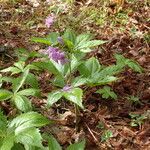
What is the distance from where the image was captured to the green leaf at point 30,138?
6.54ft

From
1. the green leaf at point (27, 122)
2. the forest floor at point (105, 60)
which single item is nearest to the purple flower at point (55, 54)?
the green leaf at point (27, 122)

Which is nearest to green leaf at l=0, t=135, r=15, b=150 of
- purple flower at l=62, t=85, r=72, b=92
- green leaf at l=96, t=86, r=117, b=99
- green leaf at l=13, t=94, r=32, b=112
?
green leaf at l=13, t=94, r=32, b=112

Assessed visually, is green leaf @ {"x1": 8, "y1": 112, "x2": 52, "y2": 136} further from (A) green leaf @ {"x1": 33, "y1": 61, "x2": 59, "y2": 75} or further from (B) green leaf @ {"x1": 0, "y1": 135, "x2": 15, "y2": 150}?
(A) green leaf @ {"x1": 33, "y1": 61, "x2": 59, "y2": 75}

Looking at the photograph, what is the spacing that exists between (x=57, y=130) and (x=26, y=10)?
238cm

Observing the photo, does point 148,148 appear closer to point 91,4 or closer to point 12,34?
point 12,34

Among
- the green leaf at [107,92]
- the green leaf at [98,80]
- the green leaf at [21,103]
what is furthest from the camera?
the green leaf at [107,92]

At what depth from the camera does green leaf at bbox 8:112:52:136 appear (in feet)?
6.84

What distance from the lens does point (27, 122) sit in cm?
212

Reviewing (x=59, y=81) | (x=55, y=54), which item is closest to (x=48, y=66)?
(x=59, y=81)

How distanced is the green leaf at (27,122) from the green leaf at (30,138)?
0.04m

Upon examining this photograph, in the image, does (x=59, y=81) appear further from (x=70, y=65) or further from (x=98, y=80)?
(x=98, y=80)

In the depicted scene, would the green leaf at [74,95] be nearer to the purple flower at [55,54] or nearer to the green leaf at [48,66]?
the purple flower at [55,54]

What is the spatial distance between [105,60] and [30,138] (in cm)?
179

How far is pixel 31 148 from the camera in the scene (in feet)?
7.11
